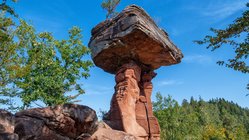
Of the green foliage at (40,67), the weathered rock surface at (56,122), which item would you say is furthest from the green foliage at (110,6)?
the weathered rock surface at (56,122)

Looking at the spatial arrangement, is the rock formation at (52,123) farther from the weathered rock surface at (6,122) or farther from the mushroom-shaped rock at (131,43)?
the mushroom-shaped rock at (131,43)

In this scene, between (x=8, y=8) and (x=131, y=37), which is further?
(x=131, y=37)

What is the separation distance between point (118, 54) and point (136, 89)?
116 inches

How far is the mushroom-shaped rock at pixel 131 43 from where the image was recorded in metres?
15.4

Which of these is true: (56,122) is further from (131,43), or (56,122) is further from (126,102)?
(131,43)

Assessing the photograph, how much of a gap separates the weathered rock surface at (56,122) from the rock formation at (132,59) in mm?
5208

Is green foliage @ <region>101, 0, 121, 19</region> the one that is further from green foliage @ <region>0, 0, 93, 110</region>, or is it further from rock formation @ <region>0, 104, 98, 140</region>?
rock formation @ <region>0, 104, 98, 140</region>

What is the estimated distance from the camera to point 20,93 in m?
18.6

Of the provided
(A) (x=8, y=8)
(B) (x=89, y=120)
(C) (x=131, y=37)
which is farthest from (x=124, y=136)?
(A) (x=8, y=8)

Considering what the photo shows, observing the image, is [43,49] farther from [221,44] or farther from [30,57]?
[221,44]

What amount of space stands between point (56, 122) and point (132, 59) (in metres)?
9.67

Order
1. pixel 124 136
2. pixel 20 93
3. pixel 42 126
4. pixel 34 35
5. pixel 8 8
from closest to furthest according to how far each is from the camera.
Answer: pixel 8 8, pixel 42 126, pixel 124 136, pixel 20 93, pixel 34 35

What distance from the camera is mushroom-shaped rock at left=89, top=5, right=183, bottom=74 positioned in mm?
15438

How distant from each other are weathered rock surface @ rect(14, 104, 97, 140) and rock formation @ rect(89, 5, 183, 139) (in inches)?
205
